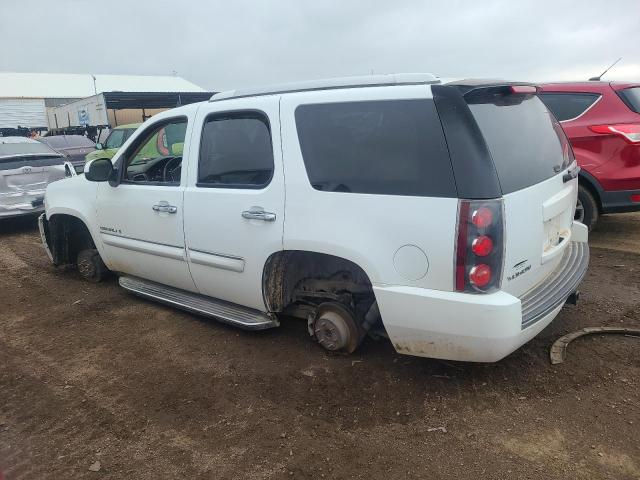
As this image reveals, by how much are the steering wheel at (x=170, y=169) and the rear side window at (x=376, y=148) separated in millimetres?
1565

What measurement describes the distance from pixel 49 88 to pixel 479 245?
2032 inches

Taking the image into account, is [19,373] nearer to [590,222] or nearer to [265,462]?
[265,462]

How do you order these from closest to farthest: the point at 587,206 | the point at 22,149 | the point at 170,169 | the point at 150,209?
the point at 150,209 → the point at 170,169 → the point at 587,206 → the point at 22,149

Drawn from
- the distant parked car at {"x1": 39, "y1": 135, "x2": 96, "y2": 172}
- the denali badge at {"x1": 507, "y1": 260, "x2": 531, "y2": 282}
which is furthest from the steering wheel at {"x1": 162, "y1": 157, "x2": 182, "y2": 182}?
the distant parked car at {"x1": 39, "y1": 135, "x2": 96, "y2": 172}

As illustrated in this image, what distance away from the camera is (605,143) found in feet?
17.9

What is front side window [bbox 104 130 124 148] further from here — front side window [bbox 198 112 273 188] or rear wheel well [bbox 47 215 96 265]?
front side window [bbox 198 112 273 188]

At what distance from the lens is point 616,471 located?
2279 millimetres

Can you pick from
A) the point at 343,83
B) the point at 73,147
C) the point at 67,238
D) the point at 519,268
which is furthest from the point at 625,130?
the point at 73,147

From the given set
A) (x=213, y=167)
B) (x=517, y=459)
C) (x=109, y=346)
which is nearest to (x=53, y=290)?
(x=109, y=346)

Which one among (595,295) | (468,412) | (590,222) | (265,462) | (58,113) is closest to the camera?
(265,462)

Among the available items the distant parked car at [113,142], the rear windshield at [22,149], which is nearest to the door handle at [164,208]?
the rear windshield at [22,149]

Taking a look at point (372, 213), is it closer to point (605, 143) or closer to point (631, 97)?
point (605, 143)

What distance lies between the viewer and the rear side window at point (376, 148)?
2650 millimetres

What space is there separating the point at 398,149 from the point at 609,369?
1.93 metres
